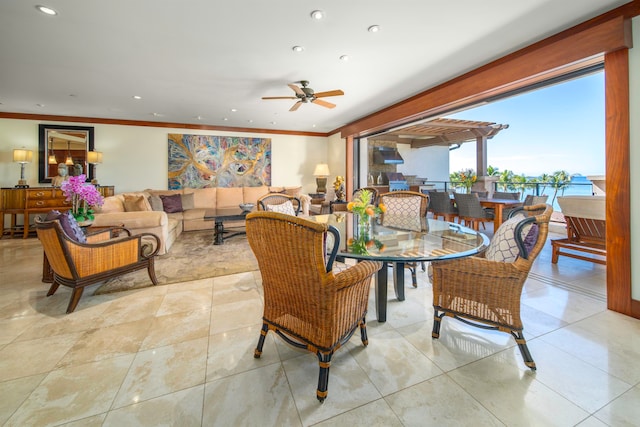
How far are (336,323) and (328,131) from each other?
665 centimetres

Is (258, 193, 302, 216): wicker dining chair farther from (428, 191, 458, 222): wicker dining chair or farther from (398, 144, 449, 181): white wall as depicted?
(398, 144, 449, 181): white wall

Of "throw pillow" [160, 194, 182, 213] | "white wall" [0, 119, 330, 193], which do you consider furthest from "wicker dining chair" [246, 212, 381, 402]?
"white wall" [0, 119, 330, 193]

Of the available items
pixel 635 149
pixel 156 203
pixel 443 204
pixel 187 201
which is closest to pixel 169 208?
pixel 156 203

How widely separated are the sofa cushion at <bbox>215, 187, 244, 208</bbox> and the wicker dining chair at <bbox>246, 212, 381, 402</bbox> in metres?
5.31

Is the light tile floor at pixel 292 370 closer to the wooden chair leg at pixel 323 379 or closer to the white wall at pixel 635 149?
the wooden chair leg at pixel 323 379

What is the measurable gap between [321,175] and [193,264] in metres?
4.19

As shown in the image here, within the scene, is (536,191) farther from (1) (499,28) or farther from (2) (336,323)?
(2) (336,323)

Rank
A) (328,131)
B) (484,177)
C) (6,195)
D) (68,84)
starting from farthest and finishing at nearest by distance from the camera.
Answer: (328,131) → (484,177) → (6,195) → (68,84)

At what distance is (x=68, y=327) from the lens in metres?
2.00

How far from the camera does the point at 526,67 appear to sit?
9.11 ft

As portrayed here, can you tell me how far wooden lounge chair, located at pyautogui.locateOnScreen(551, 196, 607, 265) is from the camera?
293 cm

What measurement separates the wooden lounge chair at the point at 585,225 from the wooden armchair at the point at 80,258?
475 centimetres

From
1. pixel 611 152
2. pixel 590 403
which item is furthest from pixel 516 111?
pixel 590 403

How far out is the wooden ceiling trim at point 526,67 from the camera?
2180 millimetres
